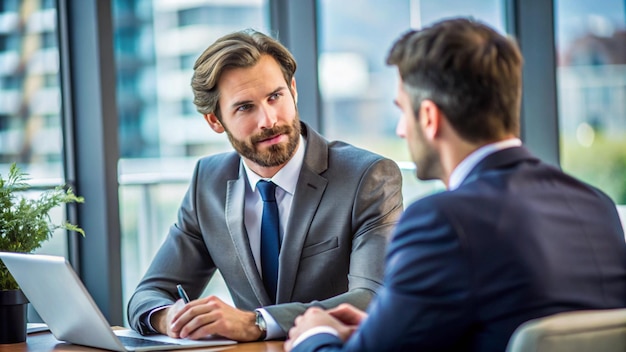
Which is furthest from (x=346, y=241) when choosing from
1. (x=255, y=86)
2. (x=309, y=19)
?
(x=309, y=19)

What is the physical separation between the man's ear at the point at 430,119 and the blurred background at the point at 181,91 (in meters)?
2.48

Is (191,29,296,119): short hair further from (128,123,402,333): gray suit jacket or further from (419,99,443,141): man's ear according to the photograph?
(419,99,443,141): man's ear

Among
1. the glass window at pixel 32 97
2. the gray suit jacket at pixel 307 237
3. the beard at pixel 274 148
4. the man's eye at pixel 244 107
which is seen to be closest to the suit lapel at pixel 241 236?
the gray suit jacket at pixel 307 237

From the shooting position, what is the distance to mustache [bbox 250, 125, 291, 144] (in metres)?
2.72

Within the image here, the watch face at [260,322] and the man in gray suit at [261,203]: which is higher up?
the man in gray suit at [261,203]

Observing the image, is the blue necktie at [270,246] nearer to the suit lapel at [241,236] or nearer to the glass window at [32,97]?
the suit lapel at [241,236]

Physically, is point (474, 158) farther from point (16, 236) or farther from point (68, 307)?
point (16, 236)

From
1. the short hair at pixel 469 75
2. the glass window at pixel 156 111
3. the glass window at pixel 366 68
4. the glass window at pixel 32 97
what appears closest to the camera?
the short hair at pixel 469 75

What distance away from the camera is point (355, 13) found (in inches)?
192

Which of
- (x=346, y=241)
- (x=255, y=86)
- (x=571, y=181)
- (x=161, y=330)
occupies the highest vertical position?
(x=255, y=86)

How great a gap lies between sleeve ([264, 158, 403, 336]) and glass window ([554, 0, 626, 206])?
218cm

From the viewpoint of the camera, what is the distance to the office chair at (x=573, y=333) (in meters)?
1.39

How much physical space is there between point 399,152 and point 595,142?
40.0 inches

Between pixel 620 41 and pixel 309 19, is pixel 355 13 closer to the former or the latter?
pixel 309 19
